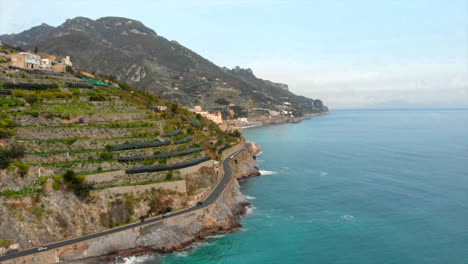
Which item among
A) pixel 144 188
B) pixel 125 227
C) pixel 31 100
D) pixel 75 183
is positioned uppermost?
pixel 31 100

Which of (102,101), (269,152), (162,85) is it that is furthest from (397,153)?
(162,85)

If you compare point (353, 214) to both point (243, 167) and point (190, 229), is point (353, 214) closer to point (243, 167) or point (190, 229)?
point (190, 229)

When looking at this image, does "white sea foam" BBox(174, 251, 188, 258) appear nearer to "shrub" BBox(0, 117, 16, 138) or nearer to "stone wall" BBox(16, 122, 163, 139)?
"stone wall" BBox(16, 122, 163, 139)

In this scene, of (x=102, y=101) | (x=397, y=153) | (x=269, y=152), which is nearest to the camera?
(x=102, y=101)

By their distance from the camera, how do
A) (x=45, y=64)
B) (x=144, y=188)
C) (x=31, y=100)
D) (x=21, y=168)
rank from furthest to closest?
(x=45, y=64)
(x=31, y=100)
(x=144, y=188)
(x=21, y=168)

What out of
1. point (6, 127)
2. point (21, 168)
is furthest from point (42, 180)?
point (6, 127)

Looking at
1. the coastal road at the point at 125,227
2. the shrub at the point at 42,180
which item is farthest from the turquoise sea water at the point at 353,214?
the shrub at the point at 42,180

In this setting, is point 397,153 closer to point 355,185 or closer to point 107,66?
point 355,185
